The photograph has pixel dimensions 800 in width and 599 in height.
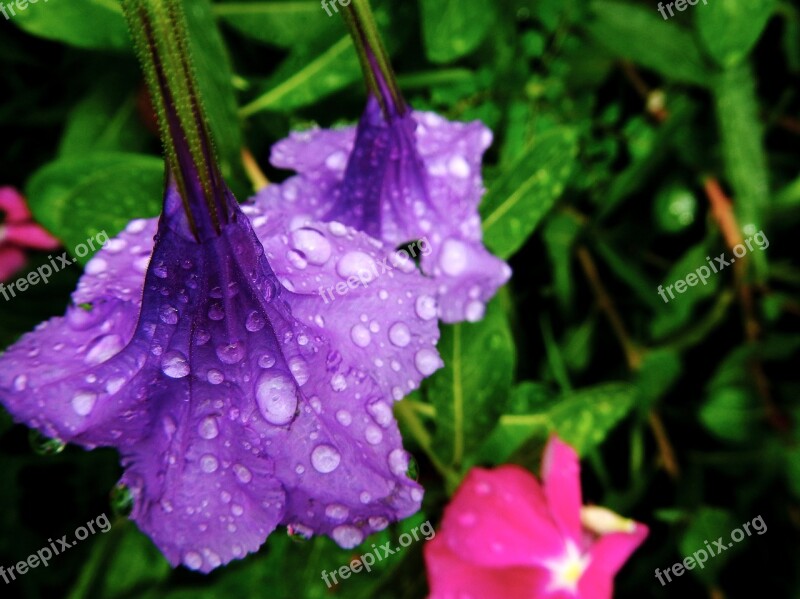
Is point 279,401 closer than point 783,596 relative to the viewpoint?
Yes

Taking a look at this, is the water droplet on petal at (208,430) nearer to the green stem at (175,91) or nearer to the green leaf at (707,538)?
the green stem at (175,91)

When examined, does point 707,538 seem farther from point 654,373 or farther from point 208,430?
point 208,430

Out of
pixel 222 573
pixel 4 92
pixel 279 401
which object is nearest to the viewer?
pixel 279 401

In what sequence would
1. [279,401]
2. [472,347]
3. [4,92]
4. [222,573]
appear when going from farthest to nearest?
[4,92] → [222,573] → [472,347] → [279,401]

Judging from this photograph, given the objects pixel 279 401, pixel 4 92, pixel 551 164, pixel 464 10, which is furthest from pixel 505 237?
pixel 4 92

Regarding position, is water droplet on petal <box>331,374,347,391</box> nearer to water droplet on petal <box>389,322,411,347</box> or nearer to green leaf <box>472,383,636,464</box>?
water droplet on petal <box>389,322,411,347</box>

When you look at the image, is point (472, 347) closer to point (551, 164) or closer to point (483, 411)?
point (483, 411)

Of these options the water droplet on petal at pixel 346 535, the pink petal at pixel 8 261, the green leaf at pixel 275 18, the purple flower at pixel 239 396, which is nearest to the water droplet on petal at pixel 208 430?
the purple flower at pixel 239 396
